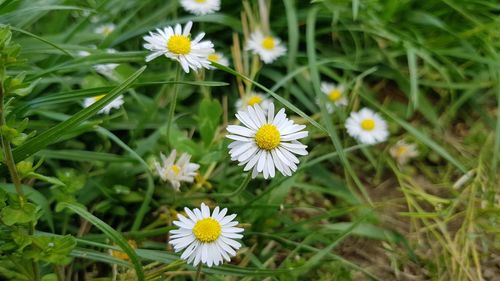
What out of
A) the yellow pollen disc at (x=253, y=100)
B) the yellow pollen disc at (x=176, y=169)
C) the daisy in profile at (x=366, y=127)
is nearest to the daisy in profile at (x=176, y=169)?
the yellow pollen disc at (x=176, y=169)

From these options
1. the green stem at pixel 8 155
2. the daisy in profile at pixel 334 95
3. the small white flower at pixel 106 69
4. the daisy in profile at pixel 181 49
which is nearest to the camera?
the green stem at pixel 8 155

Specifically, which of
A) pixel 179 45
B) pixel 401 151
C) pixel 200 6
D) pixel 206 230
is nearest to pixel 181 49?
pixel 179 45

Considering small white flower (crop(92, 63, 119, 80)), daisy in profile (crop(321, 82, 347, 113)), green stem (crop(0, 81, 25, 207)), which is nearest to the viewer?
green stem (crop(0, 81, 25, 207))

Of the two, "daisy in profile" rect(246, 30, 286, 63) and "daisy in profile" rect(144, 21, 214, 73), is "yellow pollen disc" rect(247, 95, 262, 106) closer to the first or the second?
"daisy in profile" rect(246, 30, 286, 63)

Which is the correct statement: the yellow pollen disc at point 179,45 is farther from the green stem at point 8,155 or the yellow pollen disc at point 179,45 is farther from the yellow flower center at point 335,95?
the yellow flower center at point 335,95

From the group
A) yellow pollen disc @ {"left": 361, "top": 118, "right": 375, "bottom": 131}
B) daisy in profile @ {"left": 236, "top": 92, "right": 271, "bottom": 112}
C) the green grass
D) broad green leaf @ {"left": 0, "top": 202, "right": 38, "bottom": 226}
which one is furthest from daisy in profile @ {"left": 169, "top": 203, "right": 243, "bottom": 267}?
yellow pollen disc @ {"left": 361, "top": 118, "right": 375, "bottom": 131}

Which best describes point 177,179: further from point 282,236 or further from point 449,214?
point 449,214

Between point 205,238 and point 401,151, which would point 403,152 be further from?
point 205,238

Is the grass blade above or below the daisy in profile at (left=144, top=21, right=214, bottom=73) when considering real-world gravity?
below
